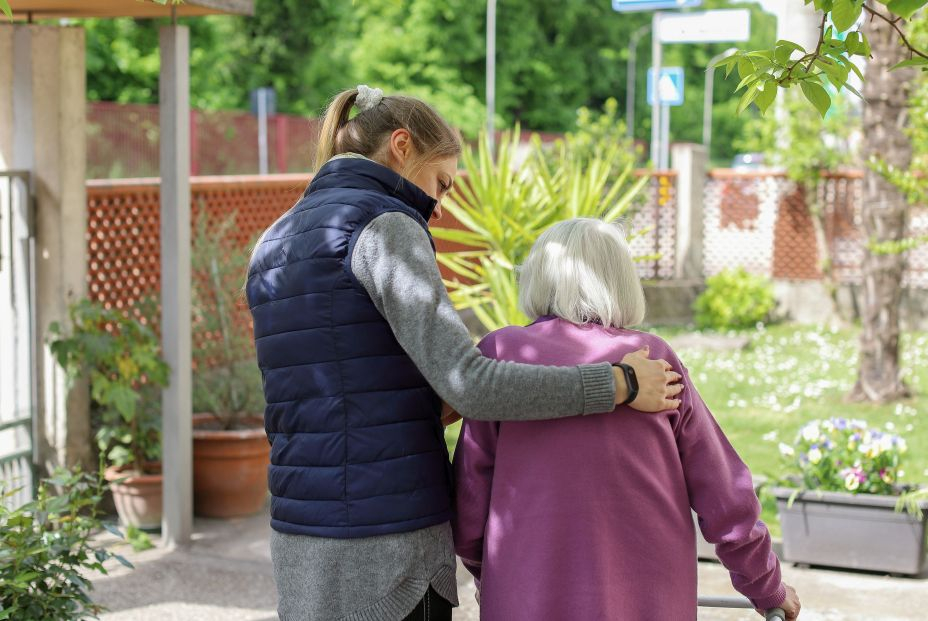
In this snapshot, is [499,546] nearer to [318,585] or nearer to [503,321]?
[318,585]

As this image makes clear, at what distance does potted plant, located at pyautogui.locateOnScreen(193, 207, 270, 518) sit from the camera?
5.83m

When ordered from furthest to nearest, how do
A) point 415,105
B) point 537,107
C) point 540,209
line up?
point 537,107 < point 540,209 < point 415,105

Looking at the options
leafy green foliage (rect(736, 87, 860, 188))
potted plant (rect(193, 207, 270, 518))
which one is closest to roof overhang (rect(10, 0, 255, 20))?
potted plant (rect(193, 207, 270, 518))

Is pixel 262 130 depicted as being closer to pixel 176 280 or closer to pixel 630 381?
pixel 176 280

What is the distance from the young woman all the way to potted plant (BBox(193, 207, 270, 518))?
3.60 m

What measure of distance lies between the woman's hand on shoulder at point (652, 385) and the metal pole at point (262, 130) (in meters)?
23.7

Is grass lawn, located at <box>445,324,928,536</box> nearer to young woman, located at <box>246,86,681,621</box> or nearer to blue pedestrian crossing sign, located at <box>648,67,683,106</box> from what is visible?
young woman, located at <box>246,86,681,621</box>

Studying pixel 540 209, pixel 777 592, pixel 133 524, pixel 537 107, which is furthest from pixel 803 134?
pixel 537 107

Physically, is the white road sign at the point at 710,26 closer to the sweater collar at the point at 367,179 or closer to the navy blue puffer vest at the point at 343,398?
the sweater collar at the point at 367,179

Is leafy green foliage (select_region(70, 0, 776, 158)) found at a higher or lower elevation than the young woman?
higher

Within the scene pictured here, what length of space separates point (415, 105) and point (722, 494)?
881 mm

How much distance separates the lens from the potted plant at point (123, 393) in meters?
5.36

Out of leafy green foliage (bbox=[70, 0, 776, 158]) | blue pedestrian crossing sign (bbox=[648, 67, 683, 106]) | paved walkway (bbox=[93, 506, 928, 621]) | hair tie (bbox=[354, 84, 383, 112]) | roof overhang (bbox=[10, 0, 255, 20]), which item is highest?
leafy green foliage (bbox=[70, 0, 776, 158])

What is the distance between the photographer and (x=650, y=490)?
6.65 feet
